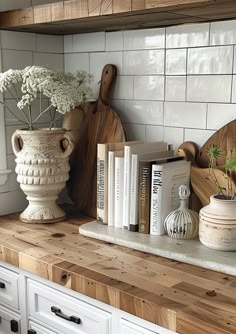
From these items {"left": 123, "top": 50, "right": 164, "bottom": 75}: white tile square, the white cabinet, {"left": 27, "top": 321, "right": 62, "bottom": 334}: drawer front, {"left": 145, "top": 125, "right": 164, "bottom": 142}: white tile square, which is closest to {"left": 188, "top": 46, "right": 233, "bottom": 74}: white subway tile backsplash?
{"left": 123, "top": 50, "right": 164, "bottom": 75}: white tile square

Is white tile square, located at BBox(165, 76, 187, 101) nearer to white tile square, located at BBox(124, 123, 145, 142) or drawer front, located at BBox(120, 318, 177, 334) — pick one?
white tile square, located at BBox(124, 123, 145, 142)

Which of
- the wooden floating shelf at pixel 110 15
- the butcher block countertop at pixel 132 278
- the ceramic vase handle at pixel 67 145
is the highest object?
the wooden floating shelf at pixel 110 15

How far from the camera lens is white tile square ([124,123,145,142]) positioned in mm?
1737

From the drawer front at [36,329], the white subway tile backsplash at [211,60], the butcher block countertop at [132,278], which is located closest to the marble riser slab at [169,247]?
the butcher block countertop at [132,278]

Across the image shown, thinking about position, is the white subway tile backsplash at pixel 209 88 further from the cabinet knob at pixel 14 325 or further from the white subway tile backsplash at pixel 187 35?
the cabinet knob at pixel 14 325

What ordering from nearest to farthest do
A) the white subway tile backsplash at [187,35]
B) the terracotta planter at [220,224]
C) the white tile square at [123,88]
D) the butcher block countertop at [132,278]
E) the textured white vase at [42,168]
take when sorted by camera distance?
the butcher block countertop at [132,278]
the terracotta planter at [220,224]
the white subway tile backsplash at [187,35]
the textured white vase at [42,168]
the white tile square at [123,88]

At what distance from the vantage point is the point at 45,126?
6.26ft

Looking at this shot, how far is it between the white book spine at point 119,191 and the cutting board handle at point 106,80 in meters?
0.34

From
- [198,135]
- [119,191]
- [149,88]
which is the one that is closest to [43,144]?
[119,191]

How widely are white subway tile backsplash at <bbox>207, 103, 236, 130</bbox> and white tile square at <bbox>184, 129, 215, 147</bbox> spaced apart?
0.02 m

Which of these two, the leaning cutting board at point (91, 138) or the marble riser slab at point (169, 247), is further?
the leaning cutting board at point (91, 138)

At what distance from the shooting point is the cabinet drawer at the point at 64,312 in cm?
120

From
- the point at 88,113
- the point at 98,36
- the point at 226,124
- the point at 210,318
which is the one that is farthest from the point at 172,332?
the point at 98,36

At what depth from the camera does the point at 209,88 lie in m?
1.52
